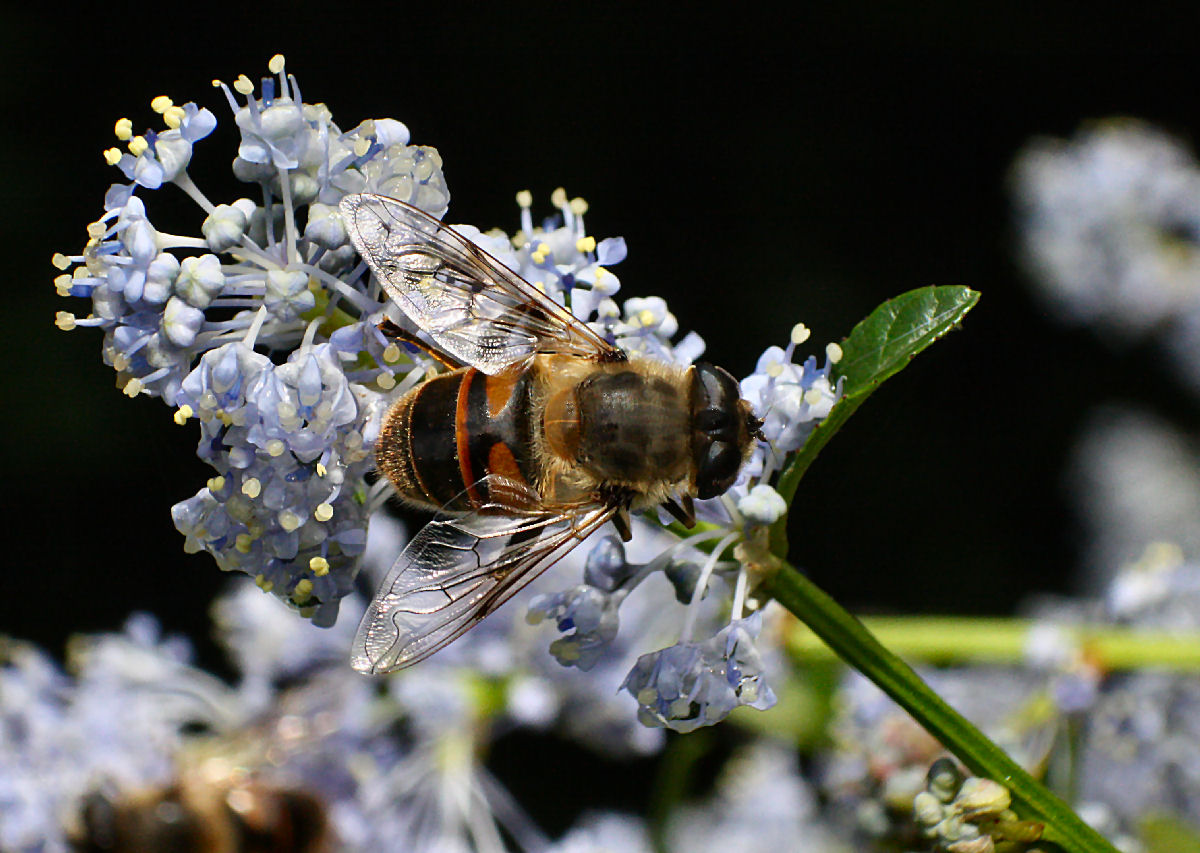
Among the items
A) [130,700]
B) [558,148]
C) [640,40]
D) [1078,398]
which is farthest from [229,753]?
[1078,398]

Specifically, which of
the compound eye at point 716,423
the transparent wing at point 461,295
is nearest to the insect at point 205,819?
the transparent wing at point 461,295

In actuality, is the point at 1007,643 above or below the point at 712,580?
below

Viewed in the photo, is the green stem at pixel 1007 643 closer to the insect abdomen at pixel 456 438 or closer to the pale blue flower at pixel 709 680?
the pale blue flower at pixel 709 680

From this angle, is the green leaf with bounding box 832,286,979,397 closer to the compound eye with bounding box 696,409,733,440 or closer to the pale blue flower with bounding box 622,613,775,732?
the compound eye with bounding box 696,409,733,440

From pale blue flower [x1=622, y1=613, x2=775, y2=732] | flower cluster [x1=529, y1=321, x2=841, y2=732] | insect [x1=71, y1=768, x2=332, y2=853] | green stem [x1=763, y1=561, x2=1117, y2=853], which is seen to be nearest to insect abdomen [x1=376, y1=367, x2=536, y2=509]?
flower cluster [x1=529, y1=321, x2=841, y2=732]

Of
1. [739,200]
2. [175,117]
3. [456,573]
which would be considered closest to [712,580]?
[456,573]

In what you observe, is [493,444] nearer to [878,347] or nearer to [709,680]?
[709,680]

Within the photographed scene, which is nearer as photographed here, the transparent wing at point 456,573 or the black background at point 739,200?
the transparent wing at point 456,573
